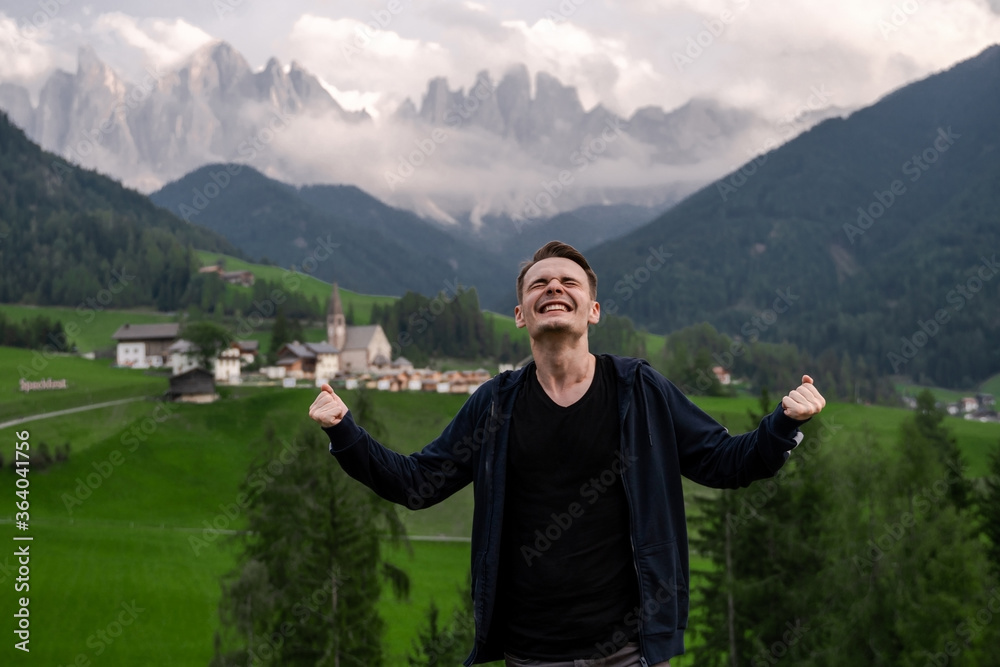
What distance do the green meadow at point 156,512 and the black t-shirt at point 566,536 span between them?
2598 centimetres

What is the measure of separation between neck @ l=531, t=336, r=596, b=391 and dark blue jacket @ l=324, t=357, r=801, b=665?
200mm

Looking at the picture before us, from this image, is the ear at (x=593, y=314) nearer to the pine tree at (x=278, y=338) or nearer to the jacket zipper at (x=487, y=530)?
the jacket zipper at (x=487, y=530)

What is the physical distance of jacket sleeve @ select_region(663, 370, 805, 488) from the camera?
4.42m

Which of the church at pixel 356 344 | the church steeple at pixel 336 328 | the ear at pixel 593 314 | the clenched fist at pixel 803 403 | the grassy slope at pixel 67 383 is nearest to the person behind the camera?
the clenched fist at pixel 803 403

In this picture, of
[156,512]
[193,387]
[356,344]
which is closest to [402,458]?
[156,512]

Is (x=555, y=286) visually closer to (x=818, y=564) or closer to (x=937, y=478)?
(x=818, y=564)

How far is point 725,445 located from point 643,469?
469mm

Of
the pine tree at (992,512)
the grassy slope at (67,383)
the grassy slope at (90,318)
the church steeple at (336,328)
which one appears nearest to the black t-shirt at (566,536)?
the pine tree at (992,512)

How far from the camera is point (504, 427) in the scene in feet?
15.9

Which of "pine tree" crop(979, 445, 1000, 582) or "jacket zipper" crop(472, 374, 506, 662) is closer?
"jacket zipper" crop(472, 374, 506, 662)

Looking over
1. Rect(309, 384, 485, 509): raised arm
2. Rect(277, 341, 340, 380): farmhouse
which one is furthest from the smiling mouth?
Rect(277, 341, 340, 380): farmhouse

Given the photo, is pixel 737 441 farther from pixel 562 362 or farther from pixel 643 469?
pixel 562 362

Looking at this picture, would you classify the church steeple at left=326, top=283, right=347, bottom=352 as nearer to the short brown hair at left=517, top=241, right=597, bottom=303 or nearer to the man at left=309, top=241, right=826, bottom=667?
the short brown hair at left=517, top=241, right=597, bottom=303

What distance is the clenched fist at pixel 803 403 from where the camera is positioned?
434cm
